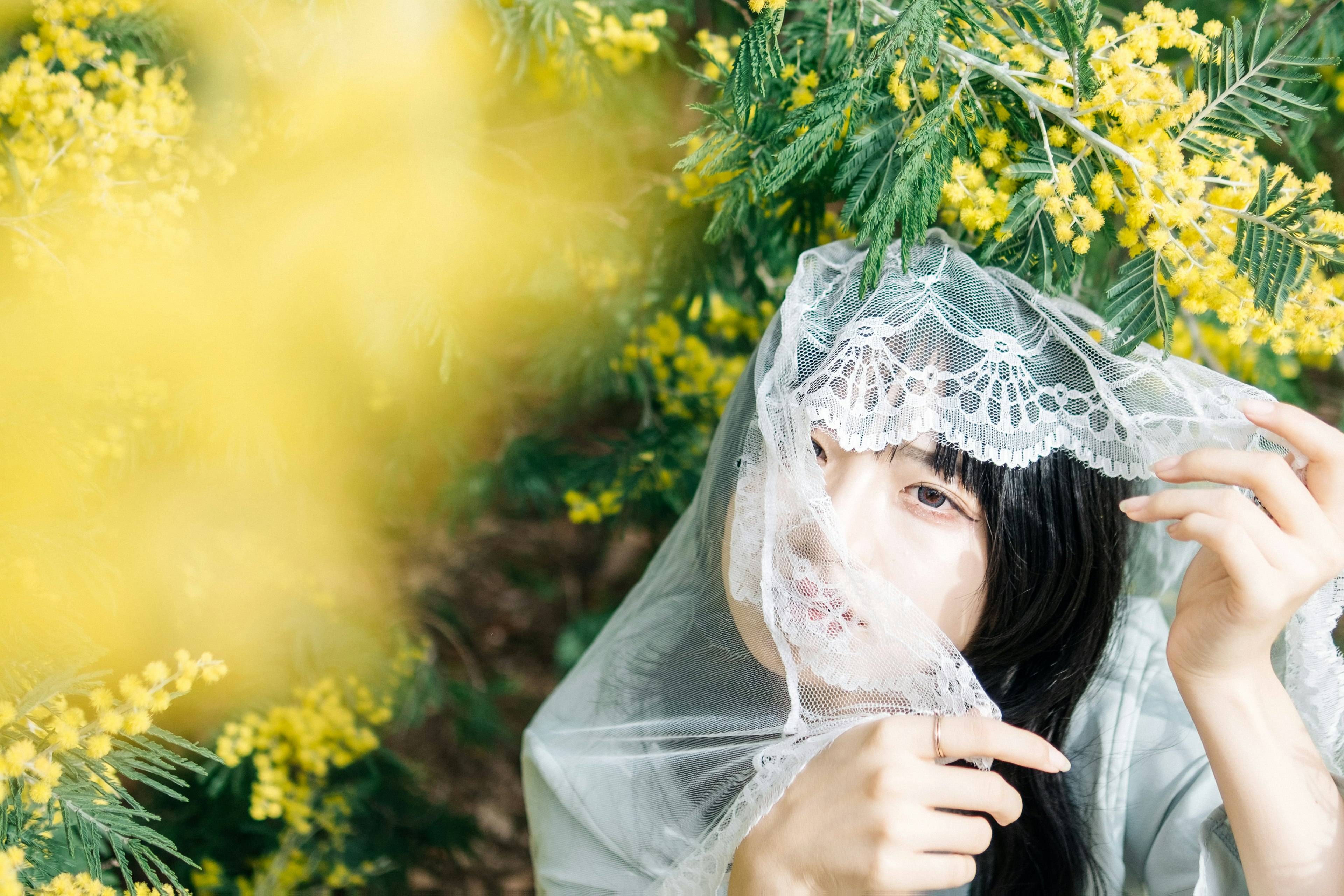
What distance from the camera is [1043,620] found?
1.30 m

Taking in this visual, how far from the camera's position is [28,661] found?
1.09 meters

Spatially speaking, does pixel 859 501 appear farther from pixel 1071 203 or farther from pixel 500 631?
pixel 500 631

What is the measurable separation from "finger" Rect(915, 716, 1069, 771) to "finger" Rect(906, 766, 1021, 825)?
0.02 meters

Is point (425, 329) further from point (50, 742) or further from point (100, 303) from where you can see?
point (50, 742)

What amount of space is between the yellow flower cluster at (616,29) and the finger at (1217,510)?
1.15 metres

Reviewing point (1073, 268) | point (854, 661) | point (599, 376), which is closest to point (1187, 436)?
point (1073, 268)

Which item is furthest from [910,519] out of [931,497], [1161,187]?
[1161,187]

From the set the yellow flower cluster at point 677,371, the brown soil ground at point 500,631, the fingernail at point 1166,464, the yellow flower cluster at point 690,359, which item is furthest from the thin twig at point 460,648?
the fingernail at point 1166,464

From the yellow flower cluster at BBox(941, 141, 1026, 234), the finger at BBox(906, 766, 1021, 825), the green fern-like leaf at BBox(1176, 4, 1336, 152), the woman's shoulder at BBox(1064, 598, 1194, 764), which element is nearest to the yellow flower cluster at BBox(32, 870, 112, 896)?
the finger at BBox(906, 766, 1021, 825)

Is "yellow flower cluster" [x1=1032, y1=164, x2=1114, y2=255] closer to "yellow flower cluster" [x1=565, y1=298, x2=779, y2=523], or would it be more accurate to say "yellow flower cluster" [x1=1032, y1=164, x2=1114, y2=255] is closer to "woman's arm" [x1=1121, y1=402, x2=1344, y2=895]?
"woman's arm" [x1=1121, y1=402, x2=1344, y2=895]

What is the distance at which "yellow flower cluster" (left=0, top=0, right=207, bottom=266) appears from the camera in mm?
1258

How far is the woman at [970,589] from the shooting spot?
103cm

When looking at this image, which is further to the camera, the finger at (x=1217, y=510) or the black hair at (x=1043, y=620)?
the black hair at (x=1043, y=620)

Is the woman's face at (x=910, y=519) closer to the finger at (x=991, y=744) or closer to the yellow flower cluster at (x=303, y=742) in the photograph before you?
the finger at (x=991, y=744)
